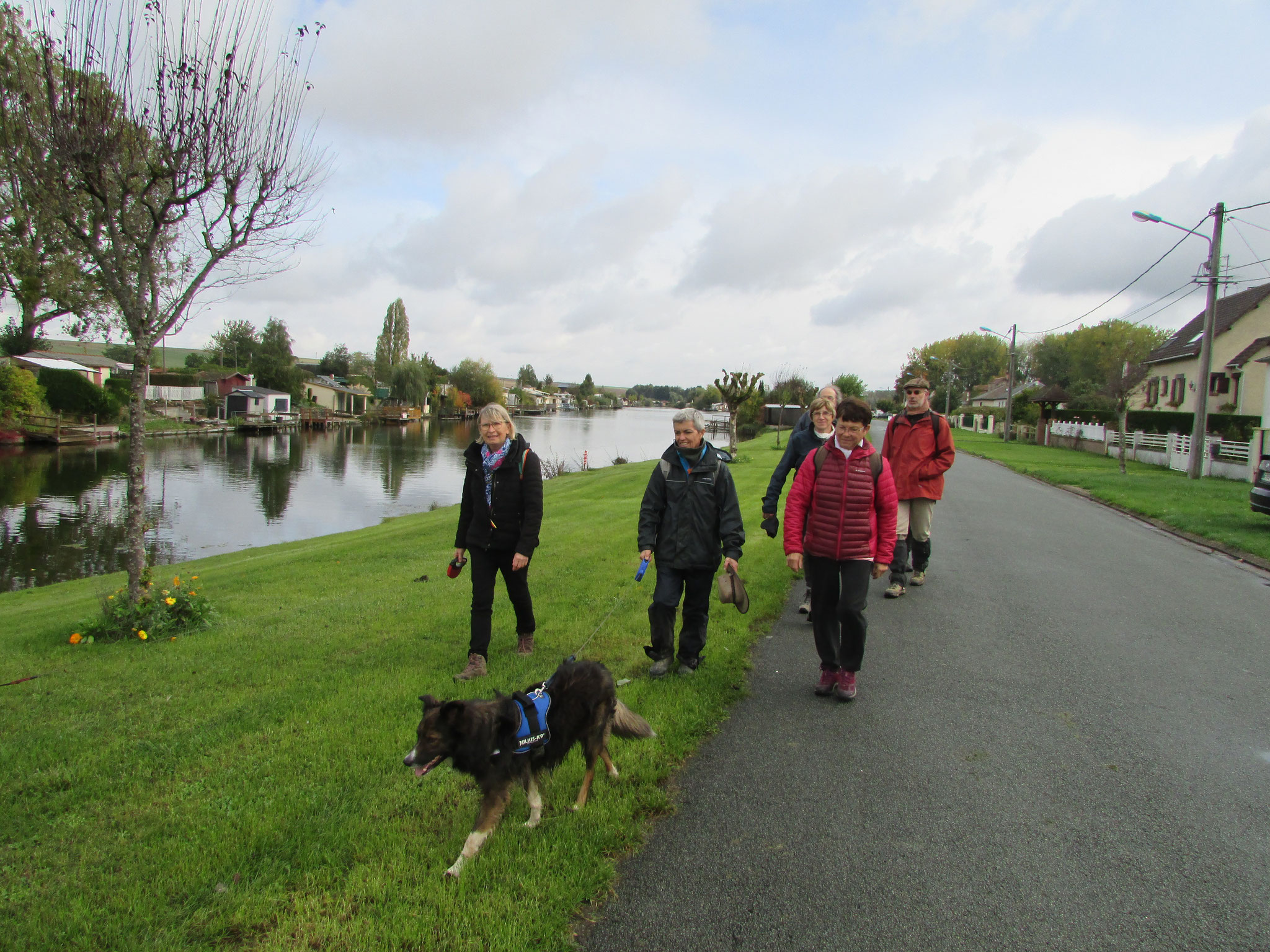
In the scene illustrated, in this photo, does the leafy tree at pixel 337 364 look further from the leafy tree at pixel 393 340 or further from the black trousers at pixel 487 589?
the black trousers at pixel 487 589

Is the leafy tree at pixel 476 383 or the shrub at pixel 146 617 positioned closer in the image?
the shrub at pixel 146 617

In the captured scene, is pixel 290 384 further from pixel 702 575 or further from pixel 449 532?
pixel 702 575

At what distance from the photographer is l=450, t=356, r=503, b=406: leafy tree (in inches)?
4806

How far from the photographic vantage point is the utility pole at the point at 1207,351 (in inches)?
777

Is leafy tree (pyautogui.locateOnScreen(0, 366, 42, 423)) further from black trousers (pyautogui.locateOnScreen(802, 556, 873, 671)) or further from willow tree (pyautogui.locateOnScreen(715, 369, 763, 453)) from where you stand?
black trousers (pyautogui.locateOnScreen(802, 556, 873, 671))

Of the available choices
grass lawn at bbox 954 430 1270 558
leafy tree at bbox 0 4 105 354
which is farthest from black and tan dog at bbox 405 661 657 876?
grass lawn at bbox 954 430 1270 558

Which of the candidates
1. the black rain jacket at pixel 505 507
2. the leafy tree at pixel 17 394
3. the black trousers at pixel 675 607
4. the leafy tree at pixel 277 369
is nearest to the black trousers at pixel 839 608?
the black trousers at pixel 675 607

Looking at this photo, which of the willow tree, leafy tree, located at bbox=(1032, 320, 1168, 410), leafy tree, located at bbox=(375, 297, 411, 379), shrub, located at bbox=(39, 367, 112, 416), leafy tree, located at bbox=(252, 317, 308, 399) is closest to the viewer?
the willow tree

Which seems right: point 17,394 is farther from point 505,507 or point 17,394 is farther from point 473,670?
point 473,670

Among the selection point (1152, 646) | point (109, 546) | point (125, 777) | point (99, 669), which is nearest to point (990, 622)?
point (1152, 646)

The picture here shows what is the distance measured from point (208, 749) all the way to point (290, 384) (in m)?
92.5

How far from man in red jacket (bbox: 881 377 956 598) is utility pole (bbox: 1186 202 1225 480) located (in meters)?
17.5

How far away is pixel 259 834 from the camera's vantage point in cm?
316

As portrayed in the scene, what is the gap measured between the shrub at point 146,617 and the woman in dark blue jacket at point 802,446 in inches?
225
